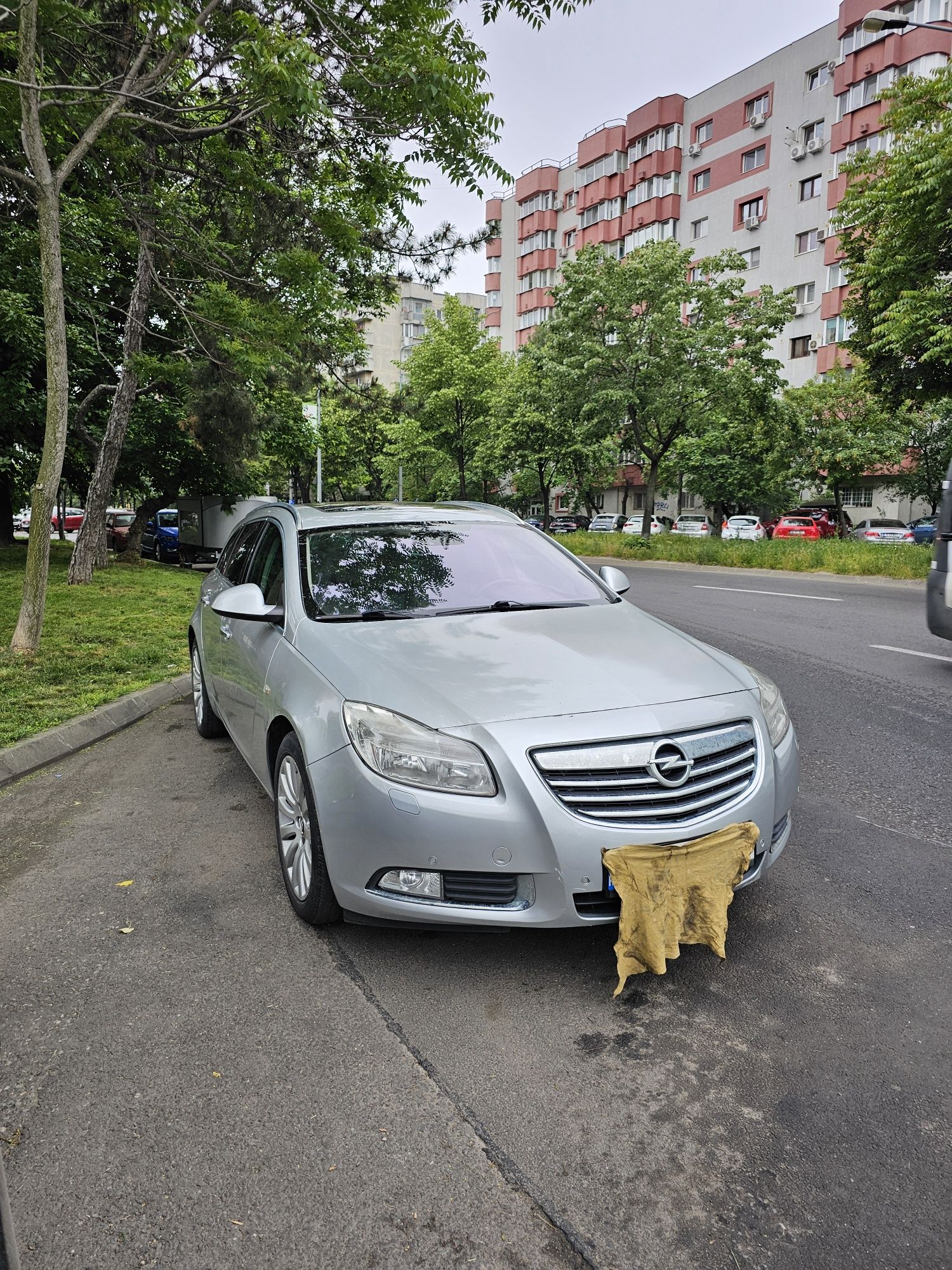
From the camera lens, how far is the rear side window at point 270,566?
432 cm

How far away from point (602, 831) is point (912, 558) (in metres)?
19.5

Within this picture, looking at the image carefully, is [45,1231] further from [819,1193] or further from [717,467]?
[717,467]

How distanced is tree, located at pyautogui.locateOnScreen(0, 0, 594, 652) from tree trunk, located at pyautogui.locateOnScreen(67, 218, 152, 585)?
5081 millimetres

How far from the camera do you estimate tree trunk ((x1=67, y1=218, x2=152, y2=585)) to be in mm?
15125

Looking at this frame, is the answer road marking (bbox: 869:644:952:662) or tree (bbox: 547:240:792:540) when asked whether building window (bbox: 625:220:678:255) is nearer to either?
tree (bbox: 547:240:792:540)

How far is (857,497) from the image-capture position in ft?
152

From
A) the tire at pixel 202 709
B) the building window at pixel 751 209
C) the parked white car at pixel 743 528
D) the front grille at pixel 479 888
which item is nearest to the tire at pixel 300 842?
the front grille at pixel 479 888

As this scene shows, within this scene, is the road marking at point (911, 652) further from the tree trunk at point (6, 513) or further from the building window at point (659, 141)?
the building window at point (659, 141)

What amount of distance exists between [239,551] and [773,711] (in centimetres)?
352

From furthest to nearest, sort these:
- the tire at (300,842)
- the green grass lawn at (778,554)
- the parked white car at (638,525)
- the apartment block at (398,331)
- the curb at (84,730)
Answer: the apartment block at (398,331), the parked white car at (638,525), the green grass lawn at (778,554), the curb at (84,730), the tire at (300,842)

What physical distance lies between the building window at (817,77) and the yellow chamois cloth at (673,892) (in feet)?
175

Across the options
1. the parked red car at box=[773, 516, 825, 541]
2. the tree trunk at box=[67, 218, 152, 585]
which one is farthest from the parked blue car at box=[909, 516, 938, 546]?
the tree trunk at box=[67, 218, 152, 585]

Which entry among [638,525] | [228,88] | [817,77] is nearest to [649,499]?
[638,525]

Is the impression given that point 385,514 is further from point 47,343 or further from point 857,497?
point 857,497
